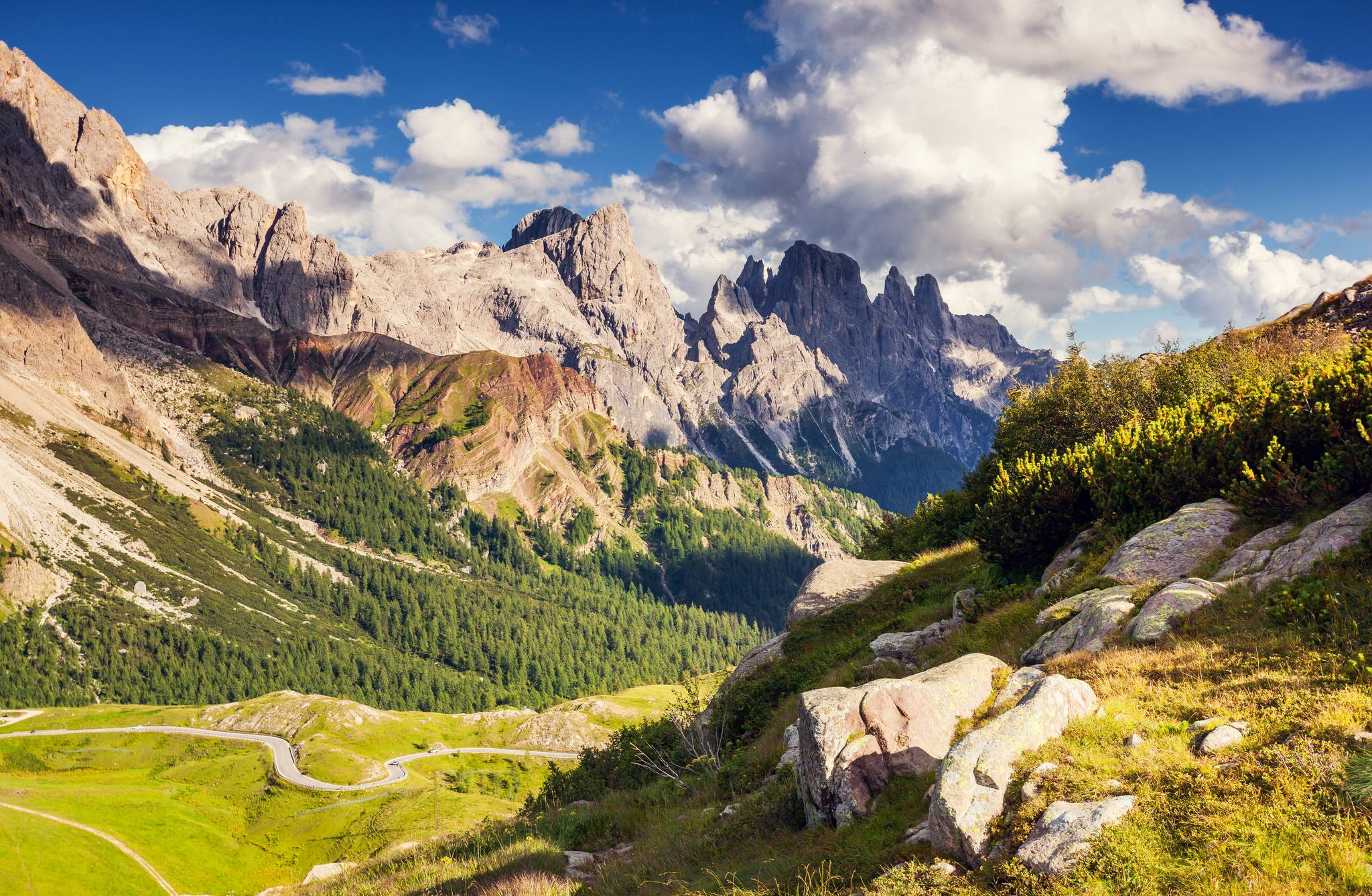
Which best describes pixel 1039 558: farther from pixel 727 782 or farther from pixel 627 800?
pixel 627 800

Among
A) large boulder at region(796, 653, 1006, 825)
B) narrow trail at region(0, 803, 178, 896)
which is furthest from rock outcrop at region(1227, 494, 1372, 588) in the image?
narrow trail at region(0, 803, 178, 896)

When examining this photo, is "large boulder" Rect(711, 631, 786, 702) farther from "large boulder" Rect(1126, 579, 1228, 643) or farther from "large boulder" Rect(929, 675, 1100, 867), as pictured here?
A: "large boulder" Rect(929, 675, 1100, 867)

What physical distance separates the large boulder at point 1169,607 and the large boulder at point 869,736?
4.04 metres

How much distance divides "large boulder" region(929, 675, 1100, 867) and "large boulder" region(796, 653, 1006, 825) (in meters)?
1.40

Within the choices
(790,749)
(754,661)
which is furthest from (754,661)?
(790,749)

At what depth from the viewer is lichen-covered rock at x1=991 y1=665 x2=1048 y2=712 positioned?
13367 millimetres

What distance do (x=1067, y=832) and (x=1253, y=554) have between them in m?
12.5

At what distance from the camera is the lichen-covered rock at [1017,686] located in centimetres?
1337

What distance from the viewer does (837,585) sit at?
3512 centimetres

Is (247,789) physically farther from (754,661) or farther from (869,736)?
Answer: (869,736)

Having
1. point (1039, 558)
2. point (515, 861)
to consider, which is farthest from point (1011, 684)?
point (1039, 558)

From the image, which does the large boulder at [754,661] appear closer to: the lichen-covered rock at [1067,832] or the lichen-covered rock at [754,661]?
the lichen-covered rock at [754,661]

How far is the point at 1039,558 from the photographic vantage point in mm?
27734

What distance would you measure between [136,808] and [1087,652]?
14532cm
